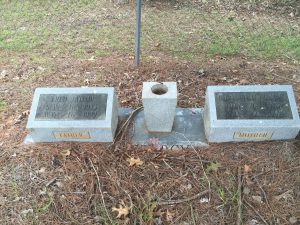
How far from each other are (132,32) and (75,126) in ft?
10.0

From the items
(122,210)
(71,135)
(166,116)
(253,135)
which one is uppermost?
(166,116)

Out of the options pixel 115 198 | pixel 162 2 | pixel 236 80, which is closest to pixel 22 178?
pixel 115 198

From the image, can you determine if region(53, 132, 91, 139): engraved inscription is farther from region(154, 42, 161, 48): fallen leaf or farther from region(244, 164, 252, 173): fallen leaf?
region(154, 42, 161, 48): fallen leaf

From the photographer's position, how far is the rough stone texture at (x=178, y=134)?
4.08 metres

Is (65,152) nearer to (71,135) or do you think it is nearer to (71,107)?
(71,135)

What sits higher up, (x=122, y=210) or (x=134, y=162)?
(x=134, y=162)

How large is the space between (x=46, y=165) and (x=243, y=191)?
2.33 metres

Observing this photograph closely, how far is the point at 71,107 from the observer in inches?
156

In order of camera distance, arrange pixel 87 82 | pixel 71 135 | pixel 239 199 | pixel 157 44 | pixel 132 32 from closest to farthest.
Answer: pixel 239 199
pixel 71 135
pixel 87 82
pixel 157 44
pixel 132 32

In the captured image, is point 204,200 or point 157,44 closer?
point 204,200

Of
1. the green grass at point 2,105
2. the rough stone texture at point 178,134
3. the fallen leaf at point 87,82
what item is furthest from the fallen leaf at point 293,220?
the green grass at point 2,105

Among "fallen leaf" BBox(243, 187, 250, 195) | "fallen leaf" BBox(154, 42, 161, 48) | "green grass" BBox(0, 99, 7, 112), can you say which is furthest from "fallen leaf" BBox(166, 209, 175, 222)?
"fallen leaf" BBox(154, 42, 161, 48)

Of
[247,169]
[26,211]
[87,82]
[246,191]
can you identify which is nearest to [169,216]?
[246,191]

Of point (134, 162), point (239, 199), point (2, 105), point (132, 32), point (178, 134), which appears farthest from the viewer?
point (132, 32)
